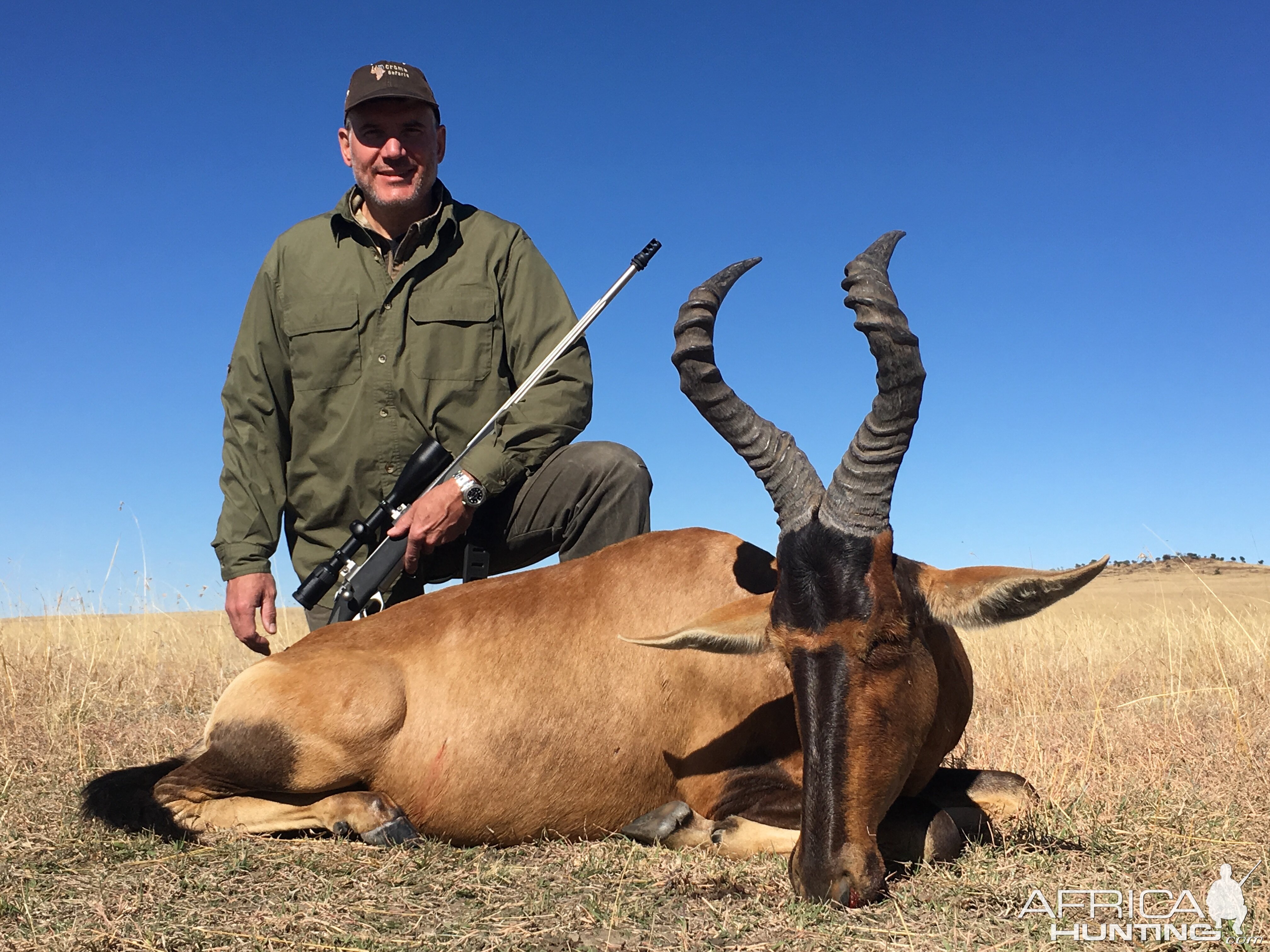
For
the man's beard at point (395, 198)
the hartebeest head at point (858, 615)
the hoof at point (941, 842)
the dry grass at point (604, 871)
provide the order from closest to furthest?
the dry grass at point (604, 871) < the hartebeest head at point (858, 615) < the hoof at point (941, 842) < the man's beard at point (395, 198)

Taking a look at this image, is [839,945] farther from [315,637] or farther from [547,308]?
[547,308]

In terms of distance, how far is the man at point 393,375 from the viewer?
21.1ft

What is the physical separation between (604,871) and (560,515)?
276cm

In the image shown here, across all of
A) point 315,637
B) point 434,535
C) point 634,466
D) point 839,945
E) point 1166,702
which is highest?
point 634,466

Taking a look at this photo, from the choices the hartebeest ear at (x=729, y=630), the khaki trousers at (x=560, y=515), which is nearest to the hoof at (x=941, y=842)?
the hartebeest ear at (x=729, y=630)

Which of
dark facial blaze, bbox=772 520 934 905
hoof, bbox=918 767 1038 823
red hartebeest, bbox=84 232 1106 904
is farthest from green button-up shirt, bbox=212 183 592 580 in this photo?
hoof, bbox=918 767 1038 823

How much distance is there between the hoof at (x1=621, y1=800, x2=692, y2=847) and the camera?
4.41 m

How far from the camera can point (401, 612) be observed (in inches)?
201

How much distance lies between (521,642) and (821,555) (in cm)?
168

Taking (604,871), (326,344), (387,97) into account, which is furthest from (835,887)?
(387,97)

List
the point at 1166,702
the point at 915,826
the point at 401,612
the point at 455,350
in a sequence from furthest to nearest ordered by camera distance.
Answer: the point at 1166,702 < the point at 455,350 < the point at 401,612 < the point at 915,826

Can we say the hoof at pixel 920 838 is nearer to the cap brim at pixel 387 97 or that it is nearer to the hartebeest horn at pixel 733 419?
the hartebeest horn at pixel 733 419

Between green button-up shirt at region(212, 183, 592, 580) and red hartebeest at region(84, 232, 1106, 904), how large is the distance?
1762mm

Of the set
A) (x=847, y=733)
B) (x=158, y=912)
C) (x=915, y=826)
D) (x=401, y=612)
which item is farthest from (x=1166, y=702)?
(x=158, y=912)
